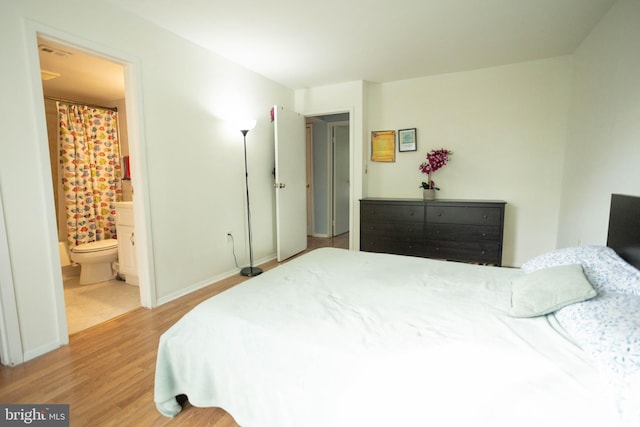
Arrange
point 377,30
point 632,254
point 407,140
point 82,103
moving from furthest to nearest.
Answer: point 82,103, point 407,140, point 377,30, point 632,254

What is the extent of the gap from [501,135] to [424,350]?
3.33 meters

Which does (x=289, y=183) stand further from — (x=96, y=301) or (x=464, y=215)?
(x=96, y=301)

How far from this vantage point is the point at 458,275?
5.97ft

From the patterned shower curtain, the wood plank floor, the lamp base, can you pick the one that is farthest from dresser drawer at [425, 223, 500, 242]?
the patterned shower curtain

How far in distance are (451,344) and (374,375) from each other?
0.98 ft

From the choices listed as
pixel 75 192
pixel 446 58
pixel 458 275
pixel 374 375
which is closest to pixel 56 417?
pixel 374 375

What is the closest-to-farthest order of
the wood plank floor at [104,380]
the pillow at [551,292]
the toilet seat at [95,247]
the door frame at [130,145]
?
the pillow at [551,292] → the wood plank floor at [104,380] → the door frame at [130,145] → the toilet seat at [95,247]

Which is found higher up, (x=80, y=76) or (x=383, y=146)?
(x=80, y=76)

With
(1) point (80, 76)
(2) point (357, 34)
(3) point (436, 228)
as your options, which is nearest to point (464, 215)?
(3) point (436, 228)

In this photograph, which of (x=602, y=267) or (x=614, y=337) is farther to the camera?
(x=602, y=267)

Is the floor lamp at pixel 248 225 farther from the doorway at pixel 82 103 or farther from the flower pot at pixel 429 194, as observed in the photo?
the flower pot at pixel 429 194

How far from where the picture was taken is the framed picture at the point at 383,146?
13.4 feet

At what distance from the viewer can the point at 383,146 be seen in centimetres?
413

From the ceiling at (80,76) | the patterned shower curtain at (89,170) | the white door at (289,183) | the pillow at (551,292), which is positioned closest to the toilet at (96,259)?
the patterned shower curtain at (89,170)
